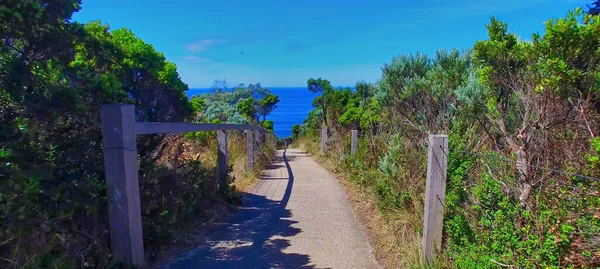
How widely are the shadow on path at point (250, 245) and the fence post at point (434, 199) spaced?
3.79 ft

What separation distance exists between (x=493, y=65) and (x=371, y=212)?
2.80 meters

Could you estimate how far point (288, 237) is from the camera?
178 inches

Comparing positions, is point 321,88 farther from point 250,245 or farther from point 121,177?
point 121,177

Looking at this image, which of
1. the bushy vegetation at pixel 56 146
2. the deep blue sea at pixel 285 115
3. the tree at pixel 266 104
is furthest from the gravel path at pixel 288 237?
the tree at pixel 266 104

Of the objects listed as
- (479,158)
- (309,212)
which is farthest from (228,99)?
(479,158)

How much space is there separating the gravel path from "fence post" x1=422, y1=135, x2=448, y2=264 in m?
0.63

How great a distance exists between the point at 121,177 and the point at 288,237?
2.23 metres

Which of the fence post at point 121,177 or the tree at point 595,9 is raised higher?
the tree at point 595,9

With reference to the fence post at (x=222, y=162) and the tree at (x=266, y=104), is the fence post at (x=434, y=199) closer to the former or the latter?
the fence post at (x=222, y=162)

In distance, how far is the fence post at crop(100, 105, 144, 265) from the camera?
2.83m

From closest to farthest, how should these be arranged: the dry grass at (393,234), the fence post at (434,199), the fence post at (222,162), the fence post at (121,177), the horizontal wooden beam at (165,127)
→ the fence post at (121,177), the horizontal wooden beam at (165,127), the fence post at (434,199), the dry grass at (393,234), the fence post at (222,162)

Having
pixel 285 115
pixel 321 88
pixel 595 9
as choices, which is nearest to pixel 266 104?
pixel 321 88

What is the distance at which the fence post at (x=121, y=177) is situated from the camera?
112 inches

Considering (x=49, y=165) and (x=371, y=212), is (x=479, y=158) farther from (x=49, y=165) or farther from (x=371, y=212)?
(x=49, y=165)
